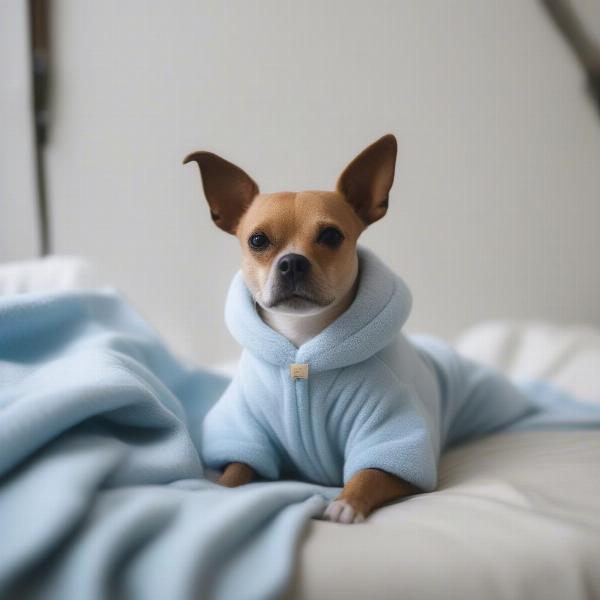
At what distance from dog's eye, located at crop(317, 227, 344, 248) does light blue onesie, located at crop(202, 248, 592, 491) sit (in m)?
0.10

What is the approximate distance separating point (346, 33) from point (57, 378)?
1.80m

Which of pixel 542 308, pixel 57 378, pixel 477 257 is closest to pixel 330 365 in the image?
pixel 57 378

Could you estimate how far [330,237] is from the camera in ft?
3.69

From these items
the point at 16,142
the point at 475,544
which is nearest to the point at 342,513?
the point at 475,544

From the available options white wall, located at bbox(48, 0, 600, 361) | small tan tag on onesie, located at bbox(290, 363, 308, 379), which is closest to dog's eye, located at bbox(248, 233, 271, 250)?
small tan tag on onesie, located at bbox(290, 363, 308, 379)

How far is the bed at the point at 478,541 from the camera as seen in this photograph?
0.71 m

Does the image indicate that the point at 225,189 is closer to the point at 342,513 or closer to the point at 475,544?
the point at 342,513

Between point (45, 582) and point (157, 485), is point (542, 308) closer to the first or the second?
point (157, 485)

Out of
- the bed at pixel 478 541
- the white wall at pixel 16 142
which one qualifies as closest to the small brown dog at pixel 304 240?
the bed at pixel 478 541

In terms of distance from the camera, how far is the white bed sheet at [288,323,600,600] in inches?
27.7

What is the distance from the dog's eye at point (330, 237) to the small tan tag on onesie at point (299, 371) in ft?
0.72

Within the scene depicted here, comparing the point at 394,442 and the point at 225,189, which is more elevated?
the point at 225,189

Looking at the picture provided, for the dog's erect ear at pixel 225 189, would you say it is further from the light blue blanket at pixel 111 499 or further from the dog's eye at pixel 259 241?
the light blue blanket at pixel 111 499

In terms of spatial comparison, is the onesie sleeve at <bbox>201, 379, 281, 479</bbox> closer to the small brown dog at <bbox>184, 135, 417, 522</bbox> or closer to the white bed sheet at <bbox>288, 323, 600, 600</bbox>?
the small brown dog at <bbox>184, 135, 417, 522</bbox>
